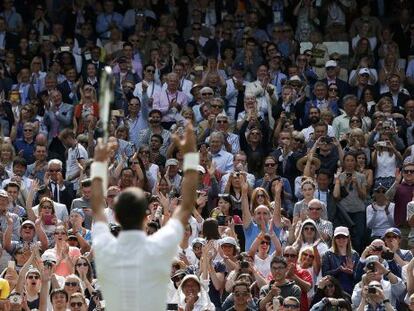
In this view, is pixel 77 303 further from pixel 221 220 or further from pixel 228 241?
pixel 221 220

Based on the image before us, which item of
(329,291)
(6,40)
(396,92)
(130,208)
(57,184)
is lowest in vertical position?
(329,291)

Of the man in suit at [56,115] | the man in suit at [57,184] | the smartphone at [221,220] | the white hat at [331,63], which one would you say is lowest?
the smartphone at [221,220]

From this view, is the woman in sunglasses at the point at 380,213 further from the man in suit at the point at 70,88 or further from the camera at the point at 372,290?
the man in suit at the point at 70,88

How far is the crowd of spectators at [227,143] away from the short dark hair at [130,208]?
6.89 m

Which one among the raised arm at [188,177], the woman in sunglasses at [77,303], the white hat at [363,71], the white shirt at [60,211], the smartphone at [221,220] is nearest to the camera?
the raised arm at [188,177]

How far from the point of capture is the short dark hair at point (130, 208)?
7324 millimetres

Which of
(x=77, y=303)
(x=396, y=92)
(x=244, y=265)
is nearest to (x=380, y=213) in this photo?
(x=244, y=265)

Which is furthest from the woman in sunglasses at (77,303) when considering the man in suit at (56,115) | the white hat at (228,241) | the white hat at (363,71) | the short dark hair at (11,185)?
the white hat at (363,71)

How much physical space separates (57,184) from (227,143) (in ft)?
8.69

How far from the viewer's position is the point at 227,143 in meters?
20.7

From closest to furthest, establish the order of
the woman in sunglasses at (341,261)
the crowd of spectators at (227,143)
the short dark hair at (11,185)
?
the crowd of spectators at (227,143) → the woman in sunglasses at (341,261) → the short dark hair at (11,185)

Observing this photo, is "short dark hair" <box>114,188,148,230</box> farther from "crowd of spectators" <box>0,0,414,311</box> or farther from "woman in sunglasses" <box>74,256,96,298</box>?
"woman in sunglasses" <box>74,256,96,298</box>

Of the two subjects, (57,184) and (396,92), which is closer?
(57,184)

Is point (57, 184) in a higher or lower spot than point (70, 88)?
lower
